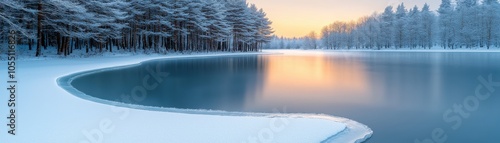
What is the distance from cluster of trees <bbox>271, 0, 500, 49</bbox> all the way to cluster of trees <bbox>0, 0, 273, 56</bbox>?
106 ft

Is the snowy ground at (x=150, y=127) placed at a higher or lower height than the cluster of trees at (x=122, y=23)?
lower

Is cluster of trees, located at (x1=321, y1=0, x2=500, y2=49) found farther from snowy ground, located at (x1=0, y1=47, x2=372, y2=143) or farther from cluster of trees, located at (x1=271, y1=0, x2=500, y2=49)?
snowy ground, located at (x1=0, y1=47, x2=372, y2=143)

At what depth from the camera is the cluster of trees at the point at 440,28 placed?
5949 centimetres

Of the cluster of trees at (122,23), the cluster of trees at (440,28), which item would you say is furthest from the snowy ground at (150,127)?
the cluster of trees at (440,28)

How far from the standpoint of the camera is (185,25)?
4716 cm

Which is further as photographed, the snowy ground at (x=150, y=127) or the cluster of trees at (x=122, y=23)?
the cluster of trees at (x=122, y=23)

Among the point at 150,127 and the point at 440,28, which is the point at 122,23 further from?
the point at 440,28

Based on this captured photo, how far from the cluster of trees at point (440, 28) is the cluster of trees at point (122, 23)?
32.2 metres

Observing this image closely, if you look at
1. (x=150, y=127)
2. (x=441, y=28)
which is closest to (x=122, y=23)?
(x=150, y=127)

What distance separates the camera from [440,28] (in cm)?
6931

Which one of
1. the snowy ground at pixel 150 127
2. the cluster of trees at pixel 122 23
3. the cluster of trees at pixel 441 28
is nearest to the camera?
the snowy ground at pixel 150 127

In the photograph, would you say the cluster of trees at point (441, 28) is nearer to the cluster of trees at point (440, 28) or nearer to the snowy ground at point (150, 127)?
the cluster of trees at point (440, 28)

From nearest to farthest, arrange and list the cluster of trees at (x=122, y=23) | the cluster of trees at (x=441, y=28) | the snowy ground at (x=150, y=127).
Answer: the snowy ground at (x=150, y=127), the cluster of trees at (x=122, y=23), the cluster of trees at (x=441, y=28)

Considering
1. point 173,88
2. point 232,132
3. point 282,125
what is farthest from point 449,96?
point 173,88
